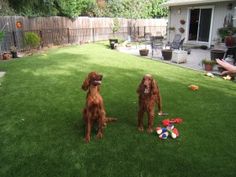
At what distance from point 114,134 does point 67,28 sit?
14.5m

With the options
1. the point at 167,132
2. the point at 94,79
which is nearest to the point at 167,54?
the point at 167,132

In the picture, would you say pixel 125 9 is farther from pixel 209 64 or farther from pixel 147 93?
pixel 147 93

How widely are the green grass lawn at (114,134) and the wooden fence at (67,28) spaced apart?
6.94 metres

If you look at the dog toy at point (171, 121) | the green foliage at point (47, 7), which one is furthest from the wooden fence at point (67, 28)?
the dog toy at point (171, 121)

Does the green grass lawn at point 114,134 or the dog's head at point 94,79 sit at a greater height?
the dog's head at point 94,79

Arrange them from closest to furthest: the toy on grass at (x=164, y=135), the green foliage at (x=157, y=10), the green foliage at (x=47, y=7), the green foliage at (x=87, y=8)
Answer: the toy on grass at (x=164, y=135) → the green foliage at (x=47, y=7) → the green foliage at (x=87, y=8) → the green foliage at (x=157, y=10)

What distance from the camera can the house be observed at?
12.5 m

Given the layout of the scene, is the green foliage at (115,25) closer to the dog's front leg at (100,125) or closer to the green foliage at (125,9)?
the green foliage at (125,9)

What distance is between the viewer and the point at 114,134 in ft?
12.0

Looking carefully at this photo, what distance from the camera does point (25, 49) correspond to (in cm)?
1338

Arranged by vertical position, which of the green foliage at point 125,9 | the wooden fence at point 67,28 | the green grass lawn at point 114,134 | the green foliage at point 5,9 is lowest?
the green grass lawn at point 114,134

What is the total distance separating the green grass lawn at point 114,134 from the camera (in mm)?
2861

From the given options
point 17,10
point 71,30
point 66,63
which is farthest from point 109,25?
point 66,63

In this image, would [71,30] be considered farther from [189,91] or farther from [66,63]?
[189,91]
